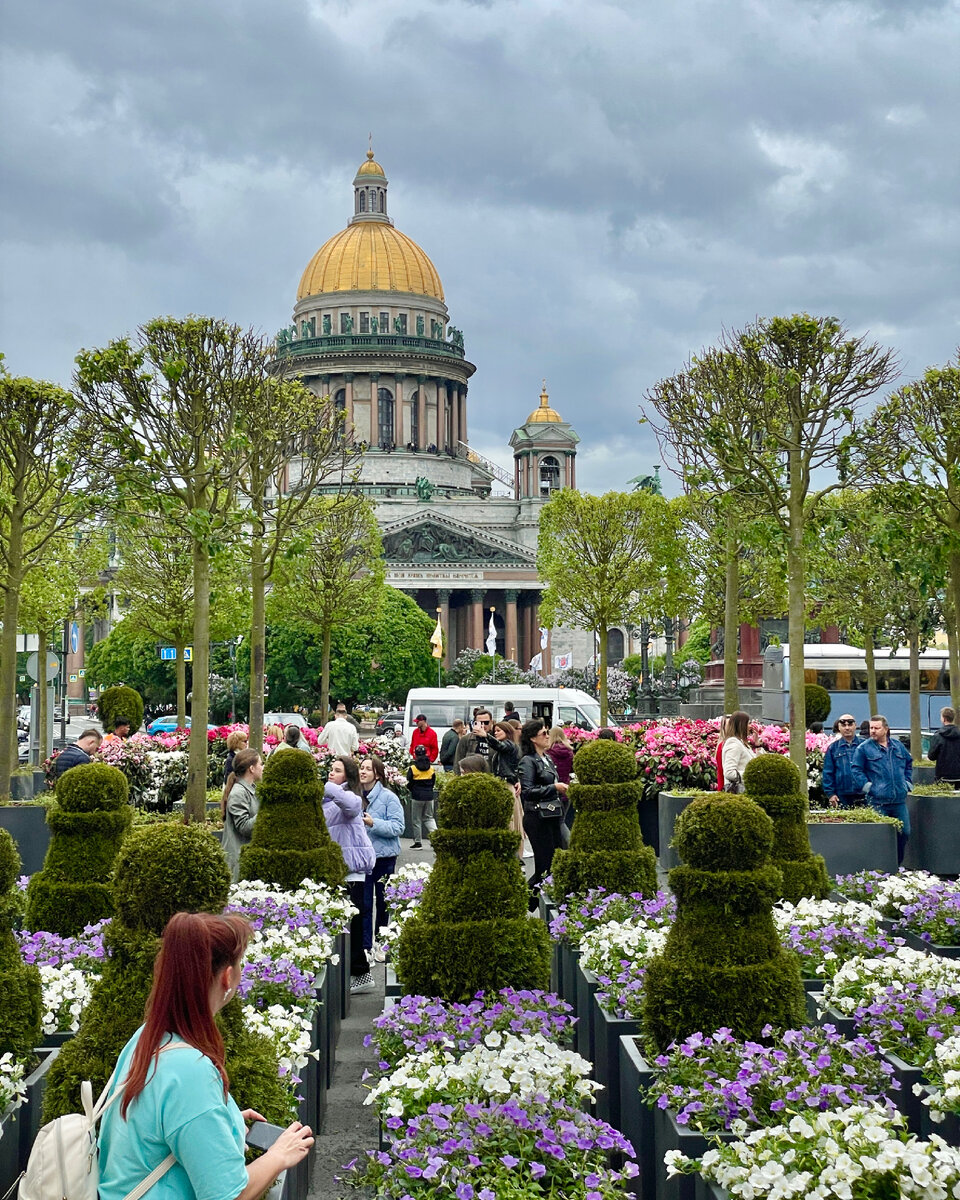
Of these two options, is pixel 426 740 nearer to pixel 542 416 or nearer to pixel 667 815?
pixel 667 815

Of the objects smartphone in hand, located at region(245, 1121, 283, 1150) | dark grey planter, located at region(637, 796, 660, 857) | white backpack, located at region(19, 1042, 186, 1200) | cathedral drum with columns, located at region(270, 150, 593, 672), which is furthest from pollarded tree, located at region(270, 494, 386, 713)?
cathedral drum with columns, located at region(270, 150, 593, 672)

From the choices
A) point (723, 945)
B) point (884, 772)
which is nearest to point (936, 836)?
point (884, 772)

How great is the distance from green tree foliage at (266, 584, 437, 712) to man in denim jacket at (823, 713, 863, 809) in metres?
46.5

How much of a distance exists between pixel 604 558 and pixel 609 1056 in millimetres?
35847

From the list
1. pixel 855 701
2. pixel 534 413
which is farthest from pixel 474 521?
pixel 855 701

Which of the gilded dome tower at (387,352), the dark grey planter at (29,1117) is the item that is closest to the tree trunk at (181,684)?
the dark grey planter at (29,1117)

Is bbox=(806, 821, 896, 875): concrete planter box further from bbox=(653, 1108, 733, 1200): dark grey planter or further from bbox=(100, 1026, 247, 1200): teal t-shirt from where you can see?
bbox=(100, 1026, 247, 1200): teal t-shirt

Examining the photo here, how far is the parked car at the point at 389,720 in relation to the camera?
50.2 m

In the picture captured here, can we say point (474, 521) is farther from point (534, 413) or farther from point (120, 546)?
point (120, 546)

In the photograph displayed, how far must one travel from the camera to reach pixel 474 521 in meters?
109

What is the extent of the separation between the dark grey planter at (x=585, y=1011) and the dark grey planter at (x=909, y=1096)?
1.98m

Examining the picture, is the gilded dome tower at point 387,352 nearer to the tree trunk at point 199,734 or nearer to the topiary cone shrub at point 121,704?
the topiary cone shrub at point 121,704

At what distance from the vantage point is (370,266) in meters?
115

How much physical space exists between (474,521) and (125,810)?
→ 3902 inches
